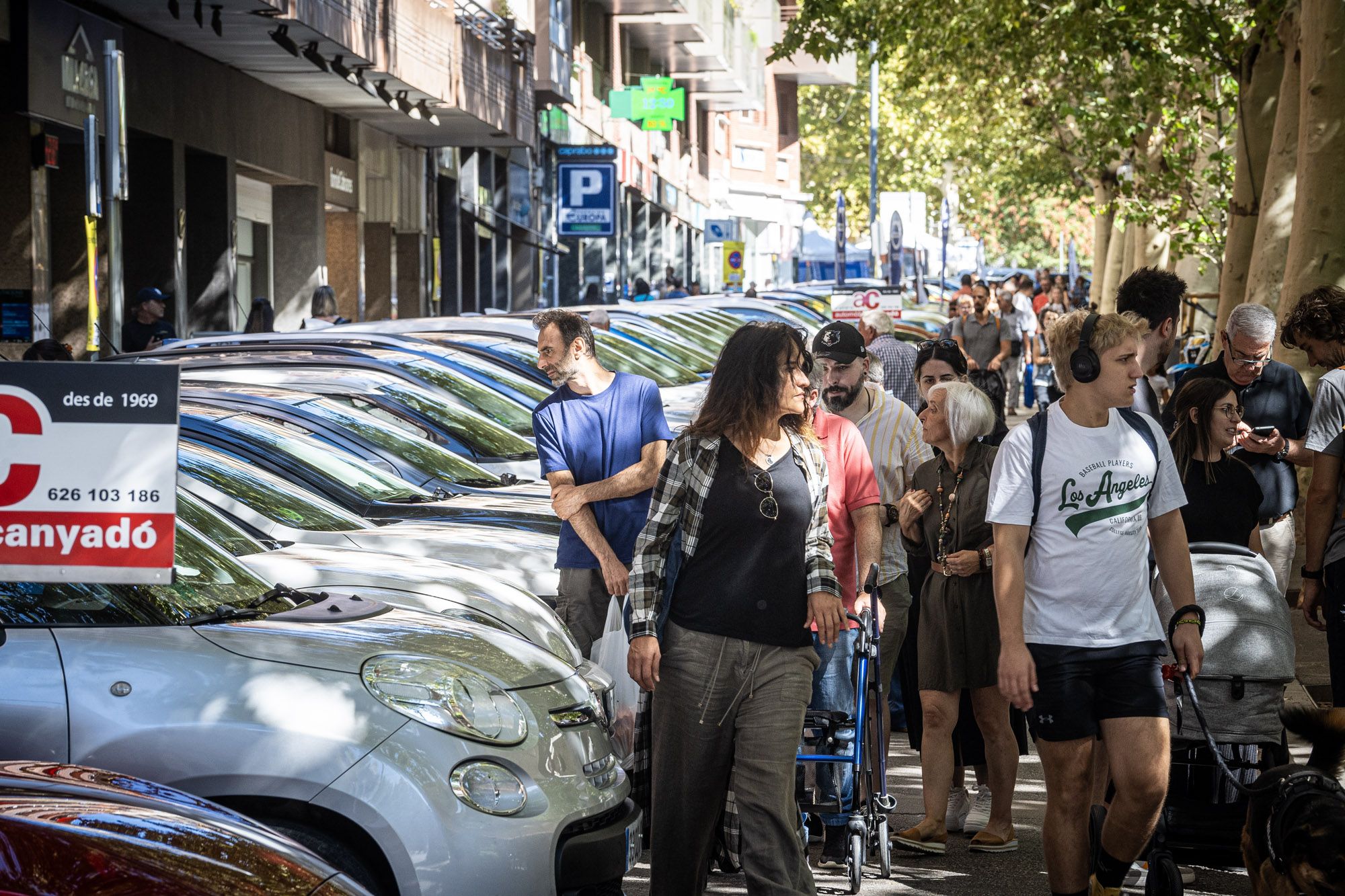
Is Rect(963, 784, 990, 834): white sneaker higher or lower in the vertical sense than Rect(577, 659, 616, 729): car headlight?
lower

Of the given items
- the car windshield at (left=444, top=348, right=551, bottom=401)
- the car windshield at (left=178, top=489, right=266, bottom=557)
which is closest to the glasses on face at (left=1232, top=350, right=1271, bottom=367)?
the car windshield at (left=178, top=489, right=266, bottom=557)

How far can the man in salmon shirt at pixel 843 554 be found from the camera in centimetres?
615

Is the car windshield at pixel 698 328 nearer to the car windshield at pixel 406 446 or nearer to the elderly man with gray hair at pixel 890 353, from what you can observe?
the elderly man with gray hair at pixel 890 353

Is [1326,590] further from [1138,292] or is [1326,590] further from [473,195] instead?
[473,195]

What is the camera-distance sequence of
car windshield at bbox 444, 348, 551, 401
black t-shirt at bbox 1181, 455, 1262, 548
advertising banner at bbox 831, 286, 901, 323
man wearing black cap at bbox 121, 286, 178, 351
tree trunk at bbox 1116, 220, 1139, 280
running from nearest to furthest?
black t-shirt at bbox 1181, 455, 1262, 548 < car windshield at bbox 444, 348, 551, 401 < man wearing black cap at bbox 121, 286, 178, 351 < advertising banner at bbox 831, 286, 901, 323 < tree trunk at bbox 1116, 220, 1139, 280

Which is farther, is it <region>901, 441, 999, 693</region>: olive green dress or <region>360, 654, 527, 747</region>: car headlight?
<region>901, 441, 999, 693</region>: olive green dress

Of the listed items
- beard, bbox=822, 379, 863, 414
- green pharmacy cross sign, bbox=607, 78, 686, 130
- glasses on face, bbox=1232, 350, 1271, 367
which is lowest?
beard, bbox=822, 379, 863, 414

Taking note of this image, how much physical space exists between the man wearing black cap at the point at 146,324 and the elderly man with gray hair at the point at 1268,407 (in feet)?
37.9

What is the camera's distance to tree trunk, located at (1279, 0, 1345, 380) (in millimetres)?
12570

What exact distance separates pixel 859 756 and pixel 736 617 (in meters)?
1.26

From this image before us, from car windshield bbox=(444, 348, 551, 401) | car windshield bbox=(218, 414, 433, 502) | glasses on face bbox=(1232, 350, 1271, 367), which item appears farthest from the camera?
car windshield bbox=(444, 348, 551, 401)

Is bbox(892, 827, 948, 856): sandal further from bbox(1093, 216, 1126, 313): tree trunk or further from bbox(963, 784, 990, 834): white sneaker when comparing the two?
bbox(1093, 216, 1126, 313): tree trunk

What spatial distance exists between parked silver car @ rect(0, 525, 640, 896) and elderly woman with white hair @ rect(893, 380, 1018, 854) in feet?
6.78

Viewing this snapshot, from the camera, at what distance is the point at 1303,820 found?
4.73m
